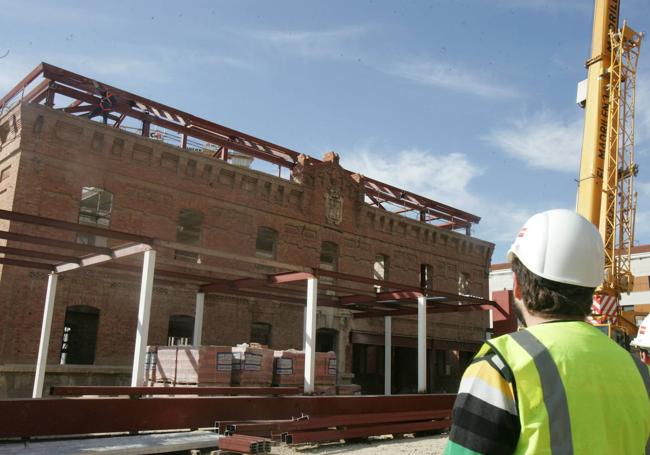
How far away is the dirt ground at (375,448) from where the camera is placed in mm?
11102

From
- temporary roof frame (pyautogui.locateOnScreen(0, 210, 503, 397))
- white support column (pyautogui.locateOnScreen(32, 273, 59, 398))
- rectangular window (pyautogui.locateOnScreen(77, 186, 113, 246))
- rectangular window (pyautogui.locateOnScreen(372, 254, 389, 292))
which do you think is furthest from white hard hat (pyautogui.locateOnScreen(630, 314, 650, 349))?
rectangular window (pyautogui.locateOnScreen(372, 254, 389, 292))

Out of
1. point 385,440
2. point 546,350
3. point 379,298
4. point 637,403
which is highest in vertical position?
point 379,298

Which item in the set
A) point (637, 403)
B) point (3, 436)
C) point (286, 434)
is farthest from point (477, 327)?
point (637, 403)

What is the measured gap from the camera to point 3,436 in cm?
851

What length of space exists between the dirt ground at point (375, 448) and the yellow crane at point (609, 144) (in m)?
7.96

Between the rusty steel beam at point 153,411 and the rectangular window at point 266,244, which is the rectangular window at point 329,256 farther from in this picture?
the rusty steel beam at point 153,411

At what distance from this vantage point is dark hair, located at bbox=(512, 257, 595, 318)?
5.69 ft

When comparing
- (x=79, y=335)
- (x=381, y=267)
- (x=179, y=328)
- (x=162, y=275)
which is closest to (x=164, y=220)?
(x=179, y=328)

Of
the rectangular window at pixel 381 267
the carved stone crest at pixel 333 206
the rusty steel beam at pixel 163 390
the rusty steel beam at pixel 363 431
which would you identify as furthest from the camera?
the rectangular window at pixel 381 267

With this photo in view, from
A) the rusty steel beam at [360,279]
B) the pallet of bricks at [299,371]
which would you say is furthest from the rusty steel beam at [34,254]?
the rusty steel beam at [360,279]

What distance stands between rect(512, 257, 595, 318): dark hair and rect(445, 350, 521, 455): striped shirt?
12.5 inches

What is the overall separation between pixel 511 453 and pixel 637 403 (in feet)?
1.31

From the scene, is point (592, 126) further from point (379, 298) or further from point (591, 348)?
point (591, 348)

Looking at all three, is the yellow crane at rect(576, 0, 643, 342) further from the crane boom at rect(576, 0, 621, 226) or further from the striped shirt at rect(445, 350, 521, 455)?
the striped shirt at rect(445, 350, 521, 455)
